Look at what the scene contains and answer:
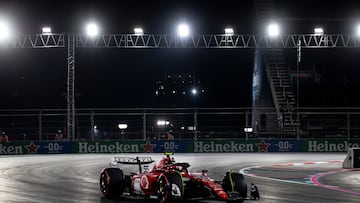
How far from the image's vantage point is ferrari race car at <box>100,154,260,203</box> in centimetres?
1146

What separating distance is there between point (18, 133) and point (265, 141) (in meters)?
14.7

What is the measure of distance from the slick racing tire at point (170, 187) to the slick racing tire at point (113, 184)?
1.50 metres

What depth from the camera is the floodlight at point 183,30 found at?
34312mm

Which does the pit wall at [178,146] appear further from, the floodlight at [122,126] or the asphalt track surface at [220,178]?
the asphalt track surface at [220,178]

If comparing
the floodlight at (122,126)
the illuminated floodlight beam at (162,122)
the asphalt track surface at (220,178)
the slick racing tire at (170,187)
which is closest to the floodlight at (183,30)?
the illuminated floodlight beam at (162,122)

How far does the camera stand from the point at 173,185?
11.5m

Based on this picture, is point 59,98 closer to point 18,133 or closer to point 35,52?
point 35,52

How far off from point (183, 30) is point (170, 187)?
2357cm

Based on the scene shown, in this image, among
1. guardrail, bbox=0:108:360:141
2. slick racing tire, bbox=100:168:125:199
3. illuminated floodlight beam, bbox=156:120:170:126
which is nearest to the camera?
slick racing tire, bbox=100:168:125:199

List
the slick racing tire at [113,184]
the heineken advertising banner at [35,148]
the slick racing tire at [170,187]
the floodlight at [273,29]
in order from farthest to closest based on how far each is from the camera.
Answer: the heineken advertising banner at [35,148] < the floodlight at [273,29] < the slick racing tire at [113,184] < the slick racing tire at [170,187]

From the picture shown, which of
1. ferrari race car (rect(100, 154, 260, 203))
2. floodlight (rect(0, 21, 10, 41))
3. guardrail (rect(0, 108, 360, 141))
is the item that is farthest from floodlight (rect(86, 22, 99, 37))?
ferrari race car (rect(100, 154, 260, 203))

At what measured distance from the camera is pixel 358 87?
64.8 metres

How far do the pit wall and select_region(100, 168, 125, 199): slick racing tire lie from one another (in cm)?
2159

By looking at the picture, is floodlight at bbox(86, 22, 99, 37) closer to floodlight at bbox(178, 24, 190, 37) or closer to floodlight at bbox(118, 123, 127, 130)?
floodlight at bbox(178, 24, 190, 37)
